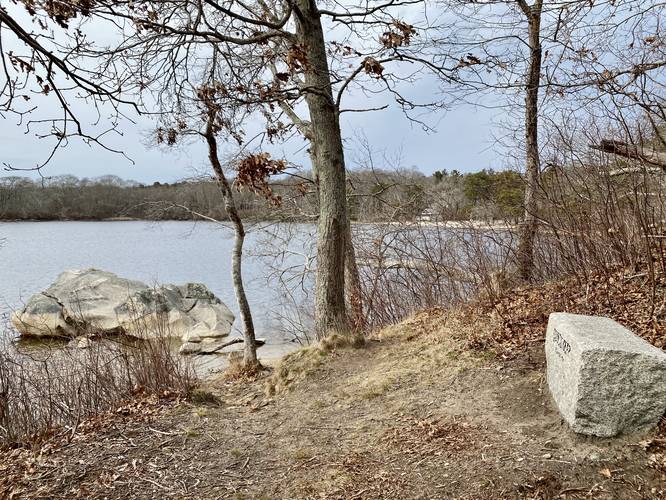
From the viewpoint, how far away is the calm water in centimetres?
1423

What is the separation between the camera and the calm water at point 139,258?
560 inches

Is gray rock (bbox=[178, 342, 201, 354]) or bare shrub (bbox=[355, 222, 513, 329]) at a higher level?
bare shrub (bbox=[355, 222, 513, 329])

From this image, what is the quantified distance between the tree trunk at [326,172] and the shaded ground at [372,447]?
1.36 m

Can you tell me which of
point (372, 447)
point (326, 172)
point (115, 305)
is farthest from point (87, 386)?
point (115, 305)

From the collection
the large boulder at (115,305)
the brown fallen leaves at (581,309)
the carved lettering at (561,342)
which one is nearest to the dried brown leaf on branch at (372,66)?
the brown fallen leaves at (581,309)

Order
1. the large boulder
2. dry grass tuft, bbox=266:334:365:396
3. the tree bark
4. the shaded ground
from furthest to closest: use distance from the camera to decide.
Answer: the large boulder < dry grass tuft, bbox=266:334:365:396 < the tree bark < the shaded ground

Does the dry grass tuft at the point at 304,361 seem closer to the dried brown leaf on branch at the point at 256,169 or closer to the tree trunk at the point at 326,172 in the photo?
the tree trunk at the point at 326,172

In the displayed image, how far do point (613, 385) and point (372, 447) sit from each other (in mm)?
1784

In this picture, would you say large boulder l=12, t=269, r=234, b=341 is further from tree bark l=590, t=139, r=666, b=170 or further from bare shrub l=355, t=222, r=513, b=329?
tree bark l=590, t=139, r=666, b=170

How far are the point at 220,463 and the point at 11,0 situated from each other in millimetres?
3537

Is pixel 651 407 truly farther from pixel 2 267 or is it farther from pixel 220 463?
pixel 2 267

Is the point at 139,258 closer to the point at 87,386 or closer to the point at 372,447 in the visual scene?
the point at 87,386

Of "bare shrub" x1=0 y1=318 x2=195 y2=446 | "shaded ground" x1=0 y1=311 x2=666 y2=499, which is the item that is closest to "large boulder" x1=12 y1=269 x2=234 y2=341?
"bare shrub" x1=0 y1=318 x2=195 y2=446

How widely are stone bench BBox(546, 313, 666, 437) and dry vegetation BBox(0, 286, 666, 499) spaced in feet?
0.35
